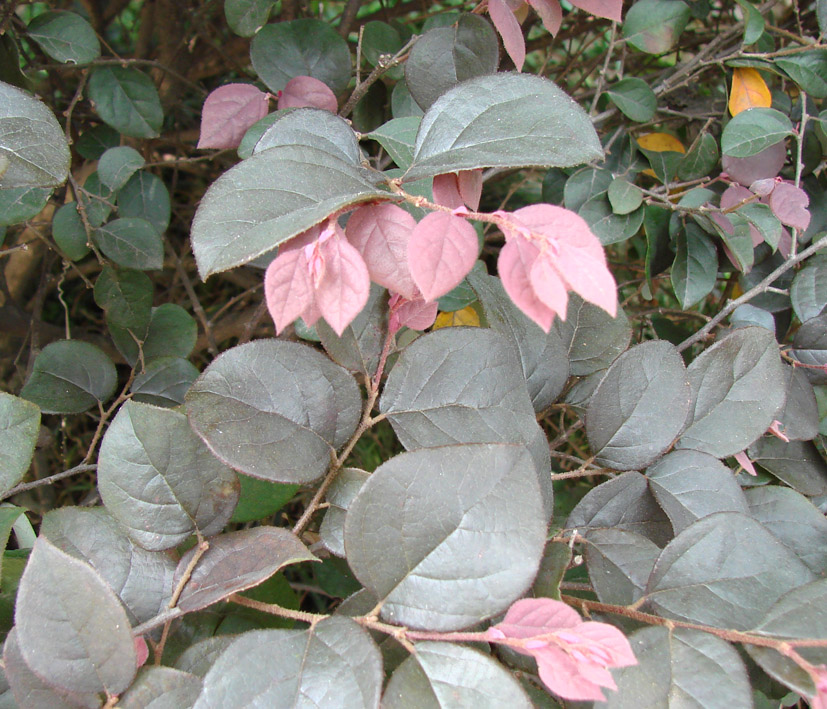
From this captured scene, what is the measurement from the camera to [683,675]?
1.54 feet

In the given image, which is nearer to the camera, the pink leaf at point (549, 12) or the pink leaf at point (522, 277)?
the pink leaf at point (522, 277)

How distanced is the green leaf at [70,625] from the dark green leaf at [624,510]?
0.40m

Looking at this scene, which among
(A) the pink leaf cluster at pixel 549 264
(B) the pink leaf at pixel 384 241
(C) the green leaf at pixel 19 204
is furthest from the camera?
(C) the green leaf at pixel 19 204

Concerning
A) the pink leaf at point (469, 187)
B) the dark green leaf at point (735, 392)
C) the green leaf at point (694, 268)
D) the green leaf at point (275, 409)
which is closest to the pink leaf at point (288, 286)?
the green leaf at point (275, 409)

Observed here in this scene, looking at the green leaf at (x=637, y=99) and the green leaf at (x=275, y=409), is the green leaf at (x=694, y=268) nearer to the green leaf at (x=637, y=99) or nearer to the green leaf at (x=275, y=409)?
the green leaf at (x=637, y=99)

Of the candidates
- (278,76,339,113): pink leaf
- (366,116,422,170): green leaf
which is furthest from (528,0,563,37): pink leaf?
(278,76,339,113): pink leaf

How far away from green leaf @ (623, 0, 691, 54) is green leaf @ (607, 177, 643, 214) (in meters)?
0.22

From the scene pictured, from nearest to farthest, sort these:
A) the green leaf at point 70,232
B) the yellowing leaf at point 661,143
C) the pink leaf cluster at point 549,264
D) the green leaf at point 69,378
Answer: the pink leaf cluster at point 549,264 → the green leaf at point 69,378 → the green leaf at point 70,232 → the yellowing leaf at point 661,143

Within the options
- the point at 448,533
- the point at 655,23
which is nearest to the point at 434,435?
the point at 448,533

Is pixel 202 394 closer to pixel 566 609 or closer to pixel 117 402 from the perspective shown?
pixel 566 609

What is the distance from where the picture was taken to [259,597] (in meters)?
0.67

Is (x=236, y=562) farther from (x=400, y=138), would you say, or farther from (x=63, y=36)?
(x=63, y=36)

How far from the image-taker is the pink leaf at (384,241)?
504 mm

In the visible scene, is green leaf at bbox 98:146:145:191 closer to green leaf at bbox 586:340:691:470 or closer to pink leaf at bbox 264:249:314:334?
pink leaf at bbox 264:249:314:334
